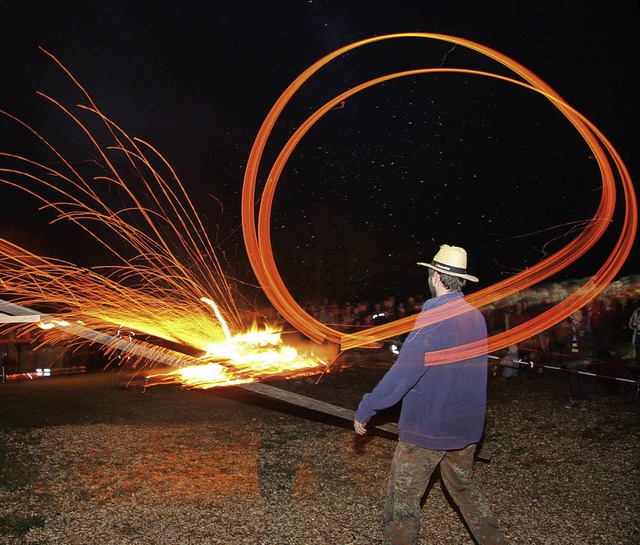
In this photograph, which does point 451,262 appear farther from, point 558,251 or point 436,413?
point 558,251

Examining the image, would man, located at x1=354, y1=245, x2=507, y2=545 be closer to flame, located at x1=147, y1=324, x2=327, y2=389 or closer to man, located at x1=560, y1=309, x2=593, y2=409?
flame, located at x1=147, y1=324, x2=327, y2=389

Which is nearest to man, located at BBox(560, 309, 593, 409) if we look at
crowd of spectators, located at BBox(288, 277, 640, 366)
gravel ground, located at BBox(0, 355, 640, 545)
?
crowd of spectators, located at BBox(288, 277, 640, 366)

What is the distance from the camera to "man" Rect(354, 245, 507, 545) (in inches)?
154

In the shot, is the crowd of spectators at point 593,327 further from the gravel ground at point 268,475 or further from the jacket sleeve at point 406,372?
the jacket sleeve at point 406,372

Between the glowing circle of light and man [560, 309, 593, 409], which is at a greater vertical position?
the glowing circle of light

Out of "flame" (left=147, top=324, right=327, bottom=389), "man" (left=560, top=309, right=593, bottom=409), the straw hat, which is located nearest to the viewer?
the straw hat

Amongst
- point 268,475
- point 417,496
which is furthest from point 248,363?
point 417,496

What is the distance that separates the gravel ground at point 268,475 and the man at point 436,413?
0.94 m

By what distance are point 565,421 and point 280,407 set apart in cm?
484

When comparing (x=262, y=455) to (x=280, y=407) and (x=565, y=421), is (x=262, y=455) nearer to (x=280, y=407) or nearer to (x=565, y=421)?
(x=280, y=407)

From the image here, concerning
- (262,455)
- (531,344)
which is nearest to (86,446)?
(262,455)

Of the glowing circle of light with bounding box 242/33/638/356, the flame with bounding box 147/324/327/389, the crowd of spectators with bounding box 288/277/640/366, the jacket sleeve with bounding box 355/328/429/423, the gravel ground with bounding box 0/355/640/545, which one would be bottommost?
the gravel ground with bounding box 0/355/640/545

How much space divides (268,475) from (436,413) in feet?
10.5

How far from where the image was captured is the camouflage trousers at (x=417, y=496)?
13.0ft
